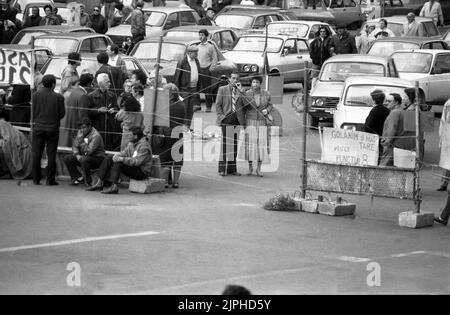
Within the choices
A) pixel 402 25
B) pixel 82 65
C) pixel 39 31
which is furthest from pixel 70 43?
pixel 402 25

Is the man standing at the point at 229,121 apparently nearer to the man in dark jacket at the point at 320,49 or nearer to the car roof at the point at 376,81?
the car roof at the point at 376,81

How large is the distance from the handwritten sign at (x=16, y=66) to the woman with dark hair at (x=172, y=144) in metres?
2.46

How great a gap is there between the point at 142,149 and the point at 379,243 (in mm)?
4557

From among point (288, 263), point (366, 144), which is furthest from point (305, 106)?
point (288, 263)

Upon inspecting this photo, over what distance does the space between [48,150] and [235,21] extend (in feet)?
66.7

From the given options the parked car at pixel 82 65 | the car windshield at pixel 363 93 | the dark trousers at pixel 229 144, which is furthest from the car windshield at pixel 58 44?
the dark trousers at pixel 229 144

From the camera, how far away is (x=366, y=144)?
17875mm

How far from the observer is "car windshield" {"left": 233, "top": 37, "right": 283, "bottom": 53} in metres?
33.1

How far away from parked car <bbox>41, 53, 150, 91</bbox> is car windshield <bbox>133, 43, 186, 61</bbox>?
5.49 feet

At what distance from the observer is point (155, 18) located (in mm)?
38375

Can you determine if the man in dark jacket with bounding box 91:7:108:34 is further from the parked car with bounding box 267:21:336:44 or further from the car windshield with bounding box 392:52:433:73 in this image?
the car windshield with bounding box 392:52:433:73

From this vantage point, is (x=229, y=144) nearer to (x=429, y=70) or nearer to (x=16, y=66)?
(x=16, y=66)

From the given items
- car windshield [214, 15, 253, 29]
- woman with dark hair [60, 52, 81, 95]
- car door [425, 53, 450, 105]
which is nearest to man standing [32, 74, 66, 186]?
woman with dark hair [60, 52, 81, 95]
